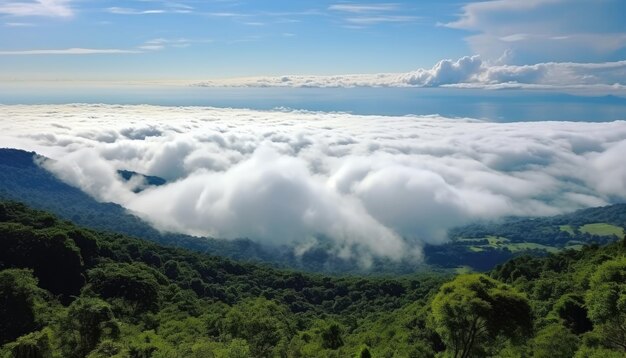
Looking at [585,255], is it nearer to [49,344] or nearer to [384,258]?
[49,344]

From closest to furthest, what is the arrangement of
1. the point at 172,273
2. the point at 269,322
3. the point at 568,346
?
the point at 568,346 < the point at 269,322 < the point at 172,273

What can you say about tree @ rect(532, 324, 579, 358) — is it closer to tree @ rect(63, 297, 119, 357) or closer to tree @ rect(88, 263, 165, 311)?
tree @ rect(63, 297, 119, 357)

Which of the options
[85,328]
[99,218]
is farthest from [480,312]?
[99,218]

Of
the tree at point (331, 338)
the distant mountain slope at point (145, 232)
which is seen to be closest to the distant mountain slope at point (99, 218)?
the distant mountain slope at point (145, 232)

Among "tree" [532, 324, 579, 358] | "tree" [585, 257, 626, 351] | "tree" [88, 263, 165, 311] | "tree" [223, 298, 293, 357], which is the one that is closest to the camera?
"tree" [585, 257, 626, 351]

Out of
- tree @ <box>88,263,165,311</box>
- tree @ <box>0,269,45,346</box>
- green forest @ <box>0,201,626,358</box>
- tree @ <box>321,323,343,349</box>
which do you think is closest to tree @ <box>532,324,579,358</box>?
green forest @ <box>0,201,626,358</box>

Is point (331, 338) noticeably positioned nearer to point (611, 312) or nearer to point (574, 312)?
point (574, 312)

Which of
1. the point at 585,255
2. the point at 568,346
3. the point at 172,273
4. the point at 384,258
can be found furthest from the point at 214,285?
the point at 384,258

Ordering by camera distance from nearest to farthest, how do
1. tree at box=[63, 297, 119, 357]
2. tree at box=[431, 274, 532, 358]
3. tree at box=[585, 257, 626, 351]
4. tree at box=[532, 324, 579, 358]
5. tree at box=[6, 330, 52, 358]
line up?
tree at box=[431, 274, 532, 358] < tree at box=[6, 330, 52, 358] < tree at box=[585, 257, 626, 351] < tree at box=[63, 297, 119, 357] < tree at box=[532, 324, 579, 358]
